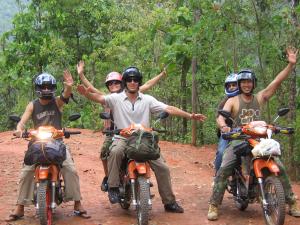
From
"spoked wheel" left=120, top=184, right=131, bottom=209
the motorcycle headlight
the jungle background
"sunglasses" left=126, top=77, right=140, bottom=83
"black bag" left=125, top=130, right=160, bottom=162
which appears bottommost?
"spoked wheel" left=120, top=184, right=131, bottom=209

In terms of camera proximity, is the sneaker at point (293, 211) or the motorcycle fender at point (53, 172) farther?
the sneaker at point (293, 211)

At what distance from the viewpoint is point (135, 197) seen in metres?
6.04

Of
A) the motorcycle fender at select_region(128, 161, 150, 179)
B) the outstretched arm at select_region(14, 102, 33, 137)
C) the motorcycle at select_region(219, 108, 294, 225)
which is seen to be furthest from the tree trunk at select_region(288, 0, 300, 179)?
the outstretched arm at select_region(14, 102, 33, 137)

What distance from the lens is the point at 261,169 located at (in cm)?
593

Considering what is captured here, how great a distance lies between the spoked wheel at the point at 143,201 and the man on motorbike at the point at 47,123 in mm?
1033

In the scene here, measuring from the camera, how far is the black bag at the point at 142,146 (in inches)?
234

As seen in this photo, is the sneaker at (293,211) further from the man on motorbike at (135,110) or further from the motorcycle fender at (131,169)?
the motorcycle fender at (131,169)

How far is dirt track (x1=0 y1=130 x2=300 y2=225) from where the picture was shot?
6.51 meters

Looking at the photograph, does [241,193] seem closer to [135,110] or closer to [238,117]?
[238,117]

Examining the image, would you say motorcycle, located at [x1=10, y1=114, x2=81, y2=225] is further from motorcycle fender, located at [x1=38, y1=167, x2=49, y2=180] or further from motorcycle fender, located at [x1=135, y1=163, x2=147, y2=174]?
motorcycle fender, located at [x1=135, y1=163, x2=147, y2=174]

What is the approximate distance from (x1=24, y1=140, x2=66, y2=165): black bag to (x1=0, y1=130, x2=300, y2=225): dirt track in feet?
3.35

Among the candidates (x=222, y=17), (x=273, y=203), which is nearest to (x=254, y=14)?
(x=222, y=17)

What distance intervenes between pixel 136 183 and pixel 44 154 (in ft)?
3.95

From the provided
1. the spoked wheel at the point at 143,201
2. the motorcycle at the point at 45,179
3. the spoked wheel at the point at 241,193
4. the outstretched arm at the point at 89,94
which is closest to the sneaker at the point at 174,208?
the spoked wheel at the point at 241,193
